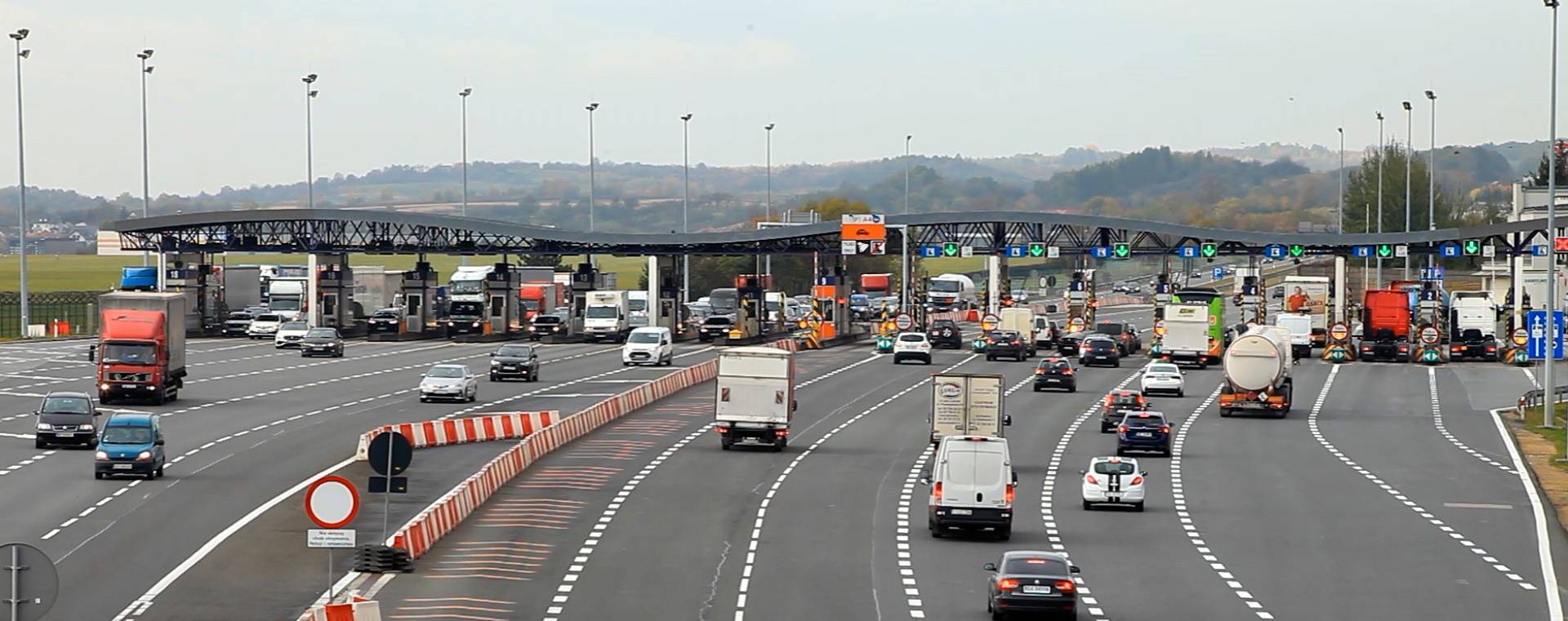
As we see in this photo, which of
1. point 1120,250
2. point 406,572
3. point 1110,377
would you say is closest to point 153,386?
point 406,572

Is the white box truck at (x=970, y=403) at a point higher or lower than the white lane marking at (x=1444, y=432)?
higher

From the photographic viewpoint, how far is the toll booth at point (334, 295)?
382 ft

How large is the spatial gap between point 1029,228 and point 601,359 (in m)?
27.9

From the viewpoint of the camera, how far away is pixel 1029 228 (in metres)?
111

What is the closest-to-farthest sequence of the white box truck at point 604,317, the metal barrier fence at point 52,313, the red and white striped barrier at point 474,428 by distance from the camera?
the red and white striped barrier at point 474,428 → the white box truck at point 604,317 → the metal barrier fence at point 52,313

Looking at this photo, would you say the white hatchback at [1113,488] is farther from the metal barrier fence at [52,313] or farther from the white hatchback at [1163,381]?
the metal barrier fence at [52,313]

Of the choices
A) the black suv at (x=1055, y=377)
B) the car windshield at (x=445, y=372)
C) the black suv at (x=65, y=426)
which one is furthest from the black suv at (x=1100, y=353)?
the black suv at (x=65, y=426)

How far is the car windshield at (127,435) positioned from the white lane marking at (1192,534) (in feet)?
71.6

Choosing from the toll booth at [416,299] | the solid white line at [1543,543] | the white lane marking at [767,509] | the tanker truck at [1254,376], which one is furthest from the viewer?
the toll booth at [416,299]

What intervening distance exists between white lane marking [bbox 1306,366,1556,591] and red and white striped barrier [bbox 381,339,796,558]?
1795 cm

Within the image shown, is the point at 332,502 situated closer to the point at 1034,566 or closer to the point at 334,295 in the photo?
the point at 1034,566

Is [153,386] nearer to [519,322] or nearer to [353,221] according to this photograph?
[353,221]

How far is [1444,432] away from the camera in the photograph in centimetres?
6331

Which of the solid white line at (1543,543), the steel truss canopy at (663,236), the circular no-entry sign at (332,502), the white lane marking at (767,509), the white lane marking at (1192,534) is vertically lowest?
the solid white line at (1543,543)
